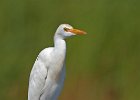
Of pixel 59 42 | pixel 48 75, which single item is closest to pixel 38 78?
pixel 48 75

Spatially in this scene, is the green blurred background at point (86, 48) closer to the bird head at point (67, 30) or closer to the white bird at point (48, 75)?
the white bird at point (48, 75)

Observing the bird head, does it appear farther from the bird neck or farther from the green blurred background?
the green blurred background

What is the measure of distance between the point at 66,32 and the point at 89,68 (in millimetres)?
→ 1159

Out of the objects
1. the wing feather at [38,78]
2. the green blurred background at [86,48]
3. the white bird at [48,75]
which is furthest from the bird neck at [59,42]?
the green blurred background at [86,48]

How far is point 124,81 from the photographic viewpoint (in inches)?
211

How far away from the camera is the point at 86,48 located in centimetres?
539

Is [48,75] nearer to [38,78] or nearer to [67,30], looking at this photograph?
[38,78]

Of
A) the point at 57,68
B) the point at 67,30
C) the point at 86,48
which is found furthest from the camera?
the point at 86,48

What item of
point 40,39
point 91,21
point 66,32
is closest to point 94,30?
point 91,21

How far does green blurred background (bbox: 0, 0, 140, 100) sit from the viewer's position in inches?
211

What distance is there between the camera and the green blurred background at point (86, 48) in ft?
17.6

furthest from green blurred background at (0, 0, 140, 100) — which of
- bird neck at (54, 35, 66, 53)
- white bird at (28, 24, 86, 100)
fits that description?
bird neck at (54, 35, 66, 53)

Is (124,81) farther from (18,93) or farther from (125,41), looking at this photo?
(18,93)

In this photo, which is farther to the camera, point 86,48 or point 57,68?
point 86,48
